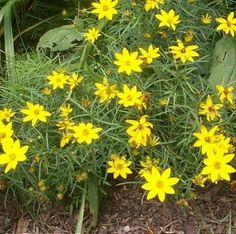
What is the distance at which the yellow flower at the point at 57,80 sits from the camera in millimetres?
2109

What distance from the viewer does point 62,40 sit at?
252 centimetres

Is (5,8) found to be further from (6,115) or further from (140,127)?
(140,127)

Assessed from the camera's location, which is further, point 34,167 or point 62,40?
point 62,40

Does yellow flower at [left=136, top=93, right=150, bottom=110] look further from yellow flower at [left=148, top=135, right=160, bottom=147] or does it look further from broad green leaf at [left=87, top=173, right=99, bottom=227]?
broad green leaf at [left=87, top=173, right=99, bottom=227]

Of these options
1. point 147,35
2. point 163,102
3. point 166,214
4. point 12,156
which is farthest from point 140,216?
point 147,35

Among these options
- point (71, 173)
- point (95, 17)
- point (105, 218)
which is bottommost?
point (105, 218)

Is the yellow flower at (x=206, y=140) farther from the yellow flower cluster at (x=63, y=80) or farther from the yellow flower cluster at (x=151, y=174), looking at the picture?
the yellow flower cluster at (x=63, y=80)

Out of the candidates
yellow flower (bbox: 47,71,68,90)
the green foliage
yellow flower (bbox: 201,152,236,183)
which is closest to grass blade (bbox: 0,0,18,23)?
the green foliage

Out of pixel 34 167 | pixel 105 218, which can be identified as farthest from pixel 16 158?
pixel 105 218

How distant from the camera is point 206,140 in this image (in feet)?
6.33

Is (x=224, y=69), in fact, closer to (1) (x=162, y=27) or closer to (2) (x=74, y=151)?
(1) (x=162, y=27)

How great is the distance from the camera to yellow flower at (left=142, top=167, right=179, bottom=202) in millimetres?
1846

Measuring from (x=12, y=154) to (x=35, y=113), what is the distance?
175mm

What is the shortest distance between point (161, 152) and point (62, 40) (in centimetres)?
70
